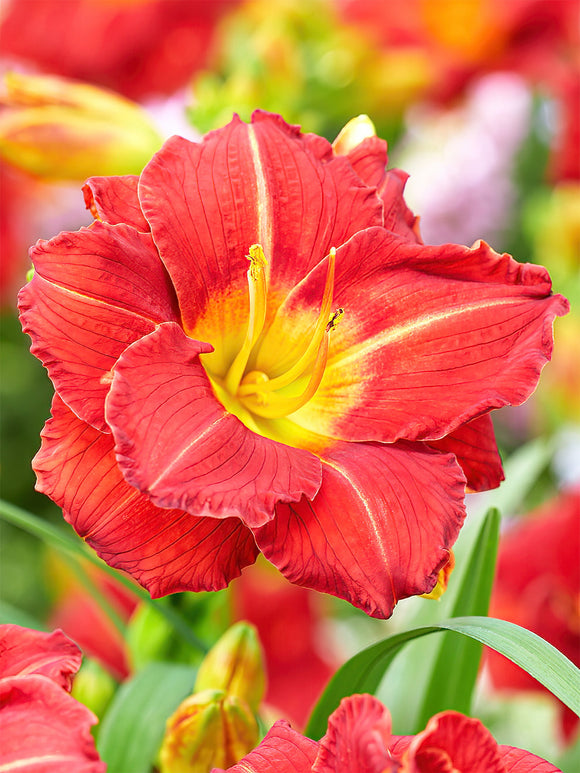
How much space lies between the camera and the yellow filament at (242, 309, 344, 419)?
1.32 ft

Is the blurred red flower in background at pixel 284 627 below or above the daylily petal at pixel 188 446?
below

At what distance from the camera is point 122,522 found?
0.34 m

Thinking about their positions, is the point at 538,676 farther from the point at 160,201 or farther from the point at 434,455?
the point at 160,201

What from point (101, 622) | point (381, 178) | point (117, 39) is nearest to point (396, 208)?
point (381, 178)

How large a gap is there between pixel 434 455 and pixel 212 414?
3.3 inches

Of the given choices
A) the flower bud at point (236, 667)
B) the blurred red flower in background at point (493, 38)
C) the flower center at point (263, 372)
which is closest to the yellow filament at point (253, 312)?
the flower center at point (263, 372)

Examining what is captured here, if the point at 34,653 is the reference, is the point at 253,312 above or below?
above

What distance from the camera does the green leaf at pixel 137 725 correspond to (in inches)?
18.1

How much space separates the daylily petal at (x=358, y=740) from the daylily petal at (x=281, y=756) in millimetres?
15

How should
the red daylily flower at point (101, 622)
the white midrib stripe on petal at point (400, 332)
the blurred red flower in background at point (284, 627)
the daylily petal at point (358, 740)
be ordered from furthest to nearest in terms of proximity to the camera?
the blurred red flower in background at point (284, 627)
the red daylily flower at point (101, 622)
the white midrib stripe on petal at point (400, 332)
the daylily petal at point (358, 740)

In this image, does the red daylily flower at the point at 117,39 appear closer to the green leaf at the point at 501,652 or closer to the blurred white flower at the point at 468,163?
the blurred white flower at the point at 468,163

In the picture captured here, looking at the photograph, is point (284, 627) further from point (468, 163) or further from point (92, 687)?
point (468, 163)

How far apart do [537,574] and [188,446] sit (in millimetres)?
463

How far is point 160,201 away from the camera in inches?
15.0
